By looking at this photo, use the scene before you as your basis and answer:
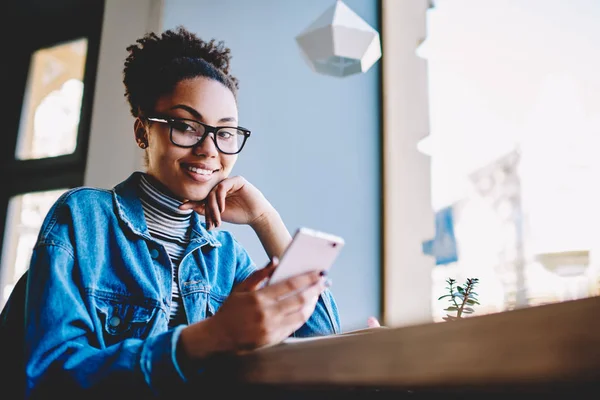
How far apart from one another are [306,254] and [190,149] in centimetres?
59

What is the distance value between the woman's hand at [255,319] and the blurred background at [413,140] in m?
1.37

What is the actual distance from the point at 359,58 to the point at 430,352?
162 centimetres

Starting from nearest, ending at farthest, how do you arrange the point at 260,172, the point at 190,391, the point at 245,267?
the point at 190,391
the point at 245,267
the point at 260,172

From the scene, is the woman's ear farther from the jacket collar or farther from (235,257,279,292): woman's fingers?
(235,257,279,292): woman's fingers

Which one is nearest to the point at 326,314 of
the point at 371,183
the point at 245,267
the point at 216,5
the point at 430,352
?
the point at 245,267

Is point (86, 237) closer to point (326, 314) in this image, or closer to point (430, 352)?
point (326, 314)

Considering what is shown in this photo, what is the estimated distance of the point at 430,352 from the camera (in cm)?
35

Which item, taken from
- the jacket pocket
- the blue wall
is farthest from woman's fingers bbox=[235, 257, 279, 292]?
the blue wall

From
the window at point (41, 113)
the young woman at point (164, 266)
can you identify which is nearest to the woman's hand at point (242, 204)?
the young woman at point (164, 266)

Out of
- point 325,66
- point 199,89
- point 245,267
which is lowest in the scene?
point 245,267

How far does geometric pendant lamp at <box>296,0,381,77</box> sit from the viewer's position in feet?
5.89

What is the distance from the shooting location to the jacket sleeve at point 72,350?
54 cm

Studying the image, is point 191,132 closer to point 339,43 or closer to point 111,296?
point 111,296

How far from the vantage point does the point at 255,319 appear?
52 cm
